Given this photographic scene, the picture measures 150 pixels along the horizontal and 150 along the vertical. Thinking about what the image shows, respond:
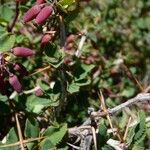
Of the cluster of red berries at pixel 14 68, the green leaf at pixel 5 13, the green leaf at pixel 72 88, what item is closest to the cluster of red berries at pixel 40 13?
the cluster of red berries at pixel 14 68

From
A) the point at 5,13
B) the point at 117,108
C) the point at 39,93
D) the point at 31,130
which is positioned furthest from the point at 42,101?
the point at 5,13

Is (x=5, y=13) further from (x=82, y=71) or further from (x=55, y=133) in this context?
(x=55, y=133)

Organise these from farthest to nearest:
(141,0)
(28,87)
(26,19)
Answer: (141,0) < (28,87) < (26,19)

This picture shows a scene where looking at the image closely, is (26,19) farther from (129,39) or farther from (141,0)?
(141,0)

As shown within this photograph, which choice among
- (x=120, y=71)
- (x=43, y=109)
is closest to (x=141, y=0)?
(x=120, y=71)

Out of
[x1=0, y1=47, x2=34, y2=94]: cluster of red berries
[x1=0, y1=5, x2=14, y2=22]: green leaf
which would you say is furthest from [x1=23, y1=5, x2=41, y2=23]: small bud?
[x1=0, y1=5, x2=14, y2=22]: green leaf

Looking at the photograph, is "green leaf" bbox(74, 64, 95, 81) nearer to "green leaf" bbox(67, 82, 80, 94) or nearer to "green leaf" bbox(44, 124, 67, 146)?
"green leaf" bbox(67, 82, 80, 94)
